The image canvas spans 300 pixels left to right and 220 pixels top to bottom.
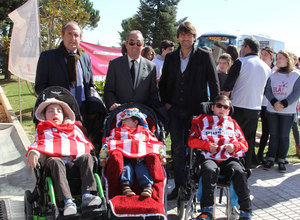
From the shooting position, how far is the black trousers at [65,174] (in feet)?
8.95

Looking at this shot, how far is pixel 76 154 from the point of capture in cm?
317

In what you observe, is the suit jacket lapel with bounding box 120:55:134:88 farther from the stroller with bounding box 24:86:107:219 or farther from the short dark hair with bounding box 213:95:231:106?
the stroller with bounding box 24:86:107:219

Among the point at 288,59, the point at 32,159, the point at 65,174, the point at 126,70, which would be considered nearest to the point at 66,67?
the point at 126,70

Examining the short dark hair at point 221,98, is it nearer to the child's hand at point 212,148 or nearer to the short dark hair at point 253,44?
the child's hand at point 212,148

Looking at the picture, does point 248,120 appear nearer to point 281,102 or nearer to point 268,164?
point 281,102

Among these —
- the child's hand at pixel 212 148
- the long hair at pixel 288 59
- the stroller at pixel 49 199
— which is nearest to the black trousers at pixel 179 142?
the child's hand at pixel 212 148

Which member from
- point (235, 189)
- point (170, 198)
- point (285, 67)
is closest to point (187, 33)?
point (235, 189)

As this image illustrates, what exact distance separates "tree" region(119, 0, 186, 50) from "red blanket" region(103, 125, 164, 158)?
3658 centimetres

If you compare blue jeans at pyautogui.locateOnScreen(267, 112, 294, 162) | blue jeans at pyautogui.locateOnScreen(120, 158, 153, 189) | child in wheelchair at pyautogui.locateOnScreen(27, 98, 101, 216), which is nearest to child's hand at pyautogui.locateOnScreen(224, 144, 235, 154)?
blue jeans at pyautogui.locateOnScreen(120, 158, 153, 189)

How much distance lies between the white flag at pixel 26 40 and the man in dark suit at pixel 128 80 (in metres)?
4.22

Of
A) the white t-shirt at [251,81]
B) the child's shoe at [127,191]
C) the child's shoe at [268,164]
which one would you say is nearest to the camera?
the child's shoe at [127,191]

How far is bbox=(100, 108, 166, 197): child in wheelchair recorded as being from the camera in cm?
297

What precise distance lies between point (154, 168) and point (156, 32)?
3833cm

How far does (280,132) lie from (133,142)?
359 cm
